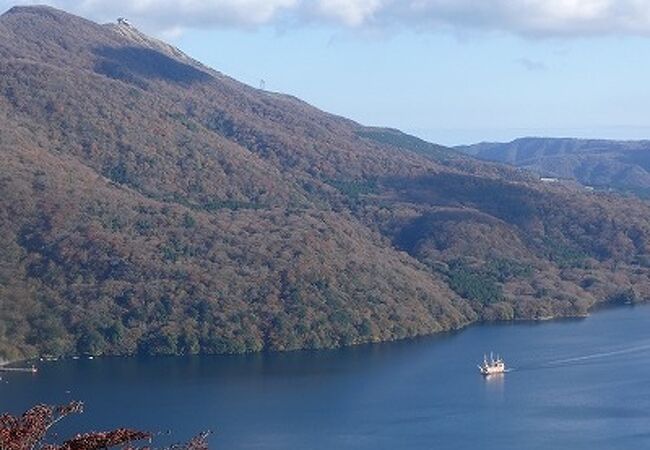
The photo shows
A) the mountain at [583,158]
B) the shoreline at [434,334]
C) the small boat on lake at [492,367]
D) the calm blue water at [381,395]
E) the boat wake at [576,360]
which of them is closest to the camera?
the calm blue water at [381,395]

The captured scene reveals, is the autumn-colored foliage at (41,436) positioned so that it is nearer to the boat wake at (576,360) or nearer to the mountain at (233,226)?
the boat wake at (576,360)

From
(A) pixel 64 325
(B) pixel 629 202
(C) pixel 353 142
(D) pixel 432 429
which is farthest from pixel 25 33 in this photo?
(D) pixel 432 429

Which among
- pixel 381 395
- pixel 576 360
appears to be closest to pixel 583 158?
pixel 576 360

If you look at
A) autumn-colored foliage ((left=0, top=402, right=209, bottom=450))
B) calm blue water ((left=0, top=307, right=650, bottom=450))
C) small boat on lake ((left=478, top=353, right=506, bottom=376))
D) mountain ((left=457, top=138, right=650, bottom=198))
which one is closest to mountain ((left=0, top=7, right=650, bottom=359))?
calm blue water ((left=0, top=307, right=650, bottom=450))

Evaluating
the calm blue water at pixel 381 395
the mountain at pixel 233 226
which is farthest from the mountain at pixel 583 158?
the calm blue water at pixel 381 395

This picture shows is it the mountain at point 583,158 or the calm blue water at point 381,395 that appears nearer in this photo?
the calm blue water at point 381,395
